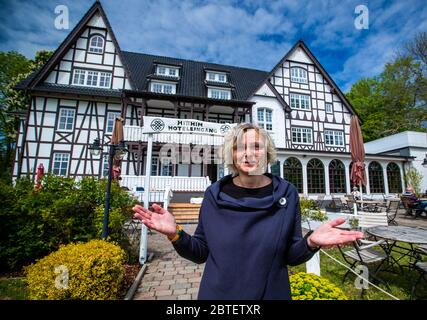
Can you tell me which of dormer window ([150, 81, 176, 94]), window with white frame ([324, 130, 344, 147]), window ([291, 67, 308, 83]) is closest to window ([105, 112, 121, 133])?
dormer window ([150, 81, 176, 94])

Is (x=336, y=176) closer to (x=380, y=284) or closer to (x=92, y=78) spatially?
(x=380, y=284)

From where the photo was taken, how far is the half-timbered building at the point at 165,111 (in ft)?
44.1

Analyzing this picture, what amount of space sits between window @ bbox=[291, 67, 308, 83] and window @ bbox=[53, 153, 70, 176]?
1972 centimetres

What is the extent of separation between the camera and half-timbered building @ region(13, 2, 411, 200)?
13445 mm

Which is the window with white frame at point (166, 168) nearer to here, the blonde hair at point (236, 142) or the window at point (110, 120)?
the window at point (110, 120)

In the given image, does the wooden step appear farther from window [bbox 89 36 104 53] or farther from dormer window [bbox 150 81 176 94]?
Answer: window [bbox 89 36 104 53]

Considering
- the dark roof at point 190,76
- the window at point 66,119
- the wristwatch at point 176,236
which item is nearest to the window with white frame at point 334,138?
the dark roof at point 190,76

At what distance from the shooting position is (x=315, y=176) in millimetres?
15414

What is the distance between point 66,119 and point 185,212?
11365mm

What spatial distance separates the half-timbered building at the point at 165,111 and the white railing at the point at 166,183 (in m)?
0.06

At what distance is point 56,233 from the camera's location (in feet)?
13.6

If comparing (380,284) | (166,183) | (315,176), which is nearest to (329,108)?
(315,176)

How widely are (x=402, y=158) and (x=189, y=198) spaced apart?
59.1 feet

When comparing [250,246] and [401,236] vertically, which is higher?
[250,246]
